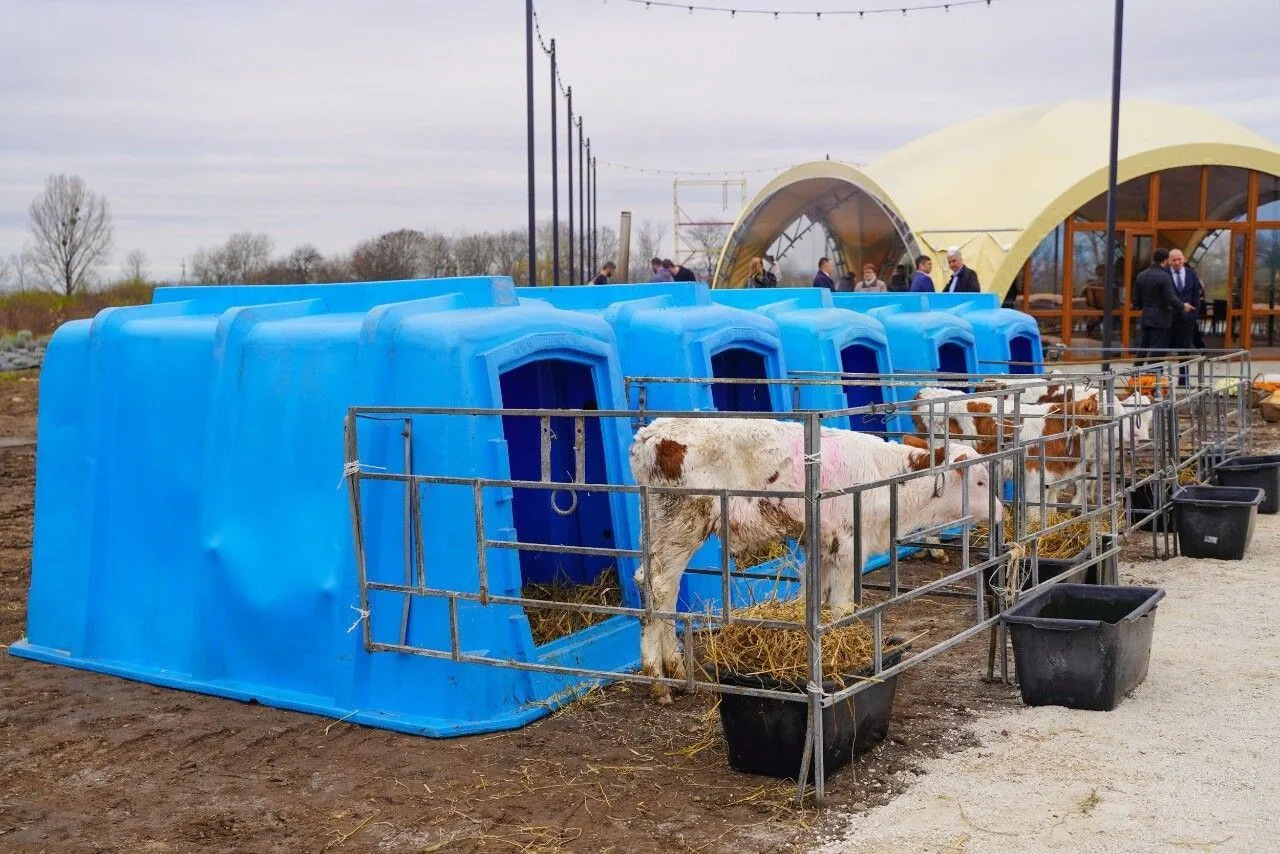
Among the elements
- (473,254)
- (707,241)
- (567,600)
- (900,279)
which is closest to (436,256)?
(473,254)

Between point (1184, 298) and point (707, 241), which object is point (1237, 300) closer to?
point (1184, 298)

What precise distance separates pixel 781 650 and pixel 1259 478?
320 inches

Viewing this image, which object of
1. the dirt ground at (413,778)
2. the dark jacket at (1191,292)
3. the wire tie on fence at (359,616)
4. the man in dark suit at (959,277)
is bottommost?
the dirt ground at (413,778)

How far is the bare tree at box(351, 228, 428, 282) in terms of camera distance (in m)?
48.6

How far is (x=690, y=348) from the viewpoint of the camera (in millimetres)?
8898

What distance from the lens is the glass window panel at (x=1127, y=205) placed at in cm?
2556

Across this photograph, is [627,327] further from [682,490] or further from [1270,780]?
[1270,780]

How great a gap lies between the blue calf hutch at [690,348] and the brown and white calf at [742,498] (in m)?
0.82

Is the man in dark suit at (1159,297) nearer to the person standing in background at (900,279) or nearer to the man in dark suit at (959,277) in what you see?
the man in dark suit at (959,277)

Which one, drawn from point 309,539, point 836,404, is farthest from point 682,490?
point 836,404

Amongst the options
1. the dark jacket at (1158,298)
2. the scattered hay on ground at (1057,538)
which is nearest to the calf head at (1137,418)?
the scattered hay on ground at (1057,538)

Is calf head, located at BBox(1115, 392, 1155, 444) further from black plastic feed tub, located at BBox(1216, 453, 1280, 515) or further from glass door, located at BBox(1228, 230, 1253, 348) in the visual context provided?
glass door, located at BBox(1228, 230, 1253, 348)

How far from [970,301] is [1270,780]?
10.4m

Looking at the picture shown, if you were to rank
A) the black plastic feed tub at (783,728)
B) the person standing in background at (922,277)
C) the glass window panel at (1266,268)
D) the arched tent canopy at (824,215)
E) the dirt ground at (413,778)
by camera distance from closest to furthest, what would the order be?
the dirt ground at (413,778), the black plastic feed tub at (783,728), the person standing in background at (922,277), the glass window panel at (1266,268), the arched tent canopy at (824,215)
